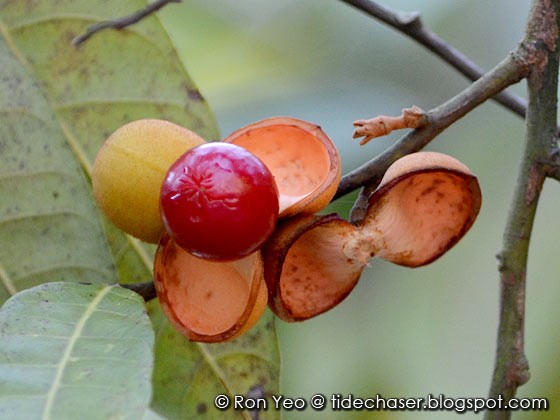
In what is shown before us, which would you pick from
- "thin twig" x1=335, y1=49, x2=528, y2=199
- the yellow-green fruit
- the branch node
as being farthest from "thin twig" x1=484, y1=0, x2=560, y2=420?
the yellow-green fruit

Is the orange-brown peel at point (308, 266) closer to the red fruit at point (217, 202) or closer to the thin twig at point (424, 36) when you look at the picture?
the red fruit at point (217, 202)

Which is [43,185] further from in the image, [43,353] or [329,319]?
[329,319]

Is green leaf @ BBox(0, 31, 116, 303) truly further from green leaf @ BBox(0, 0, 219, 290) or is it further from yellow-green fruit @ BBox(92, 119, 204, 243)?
yellow-green fruit @ BBox(92, 119, 204, 243)

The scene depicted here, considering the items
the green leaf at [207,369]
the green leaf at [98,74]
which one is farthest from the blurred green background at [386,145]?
the green leaf at [98,74]

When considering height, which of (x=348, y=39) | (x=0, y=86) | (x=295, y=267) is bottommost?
(x=348, y=39)

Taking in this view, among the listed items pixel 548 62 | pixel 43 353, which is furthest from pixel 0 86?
pixel 548 62

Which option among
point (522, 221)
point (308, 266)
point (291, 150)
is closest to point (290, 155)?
point (291, 150)
